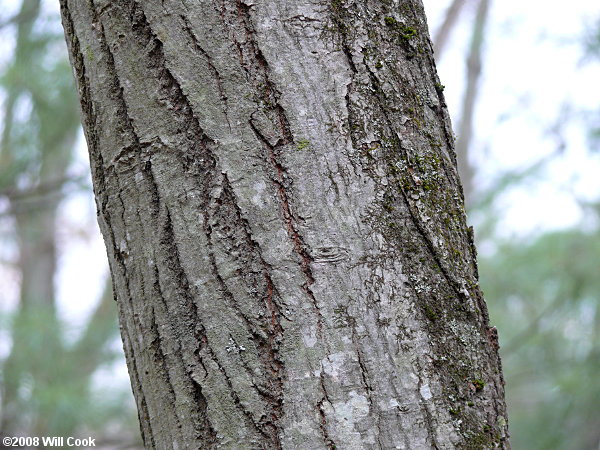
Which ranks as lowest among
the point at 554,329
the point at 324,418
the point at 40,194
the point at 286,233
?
the point at 324,418

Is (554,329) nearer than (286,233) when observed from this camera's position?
No

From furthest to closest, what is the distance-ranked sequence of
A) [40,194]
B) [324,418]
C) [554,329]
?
[554,329]
[40,194]
[324,418]

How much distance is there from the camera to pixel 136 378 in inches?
27.3

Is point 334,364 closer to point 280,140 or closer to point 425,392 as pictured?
point 425,392

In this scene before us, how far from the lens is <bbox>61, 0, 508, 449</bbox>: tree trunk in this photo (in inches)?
23.9

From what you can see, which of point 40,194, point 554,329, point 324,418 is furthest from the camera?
point 554,329

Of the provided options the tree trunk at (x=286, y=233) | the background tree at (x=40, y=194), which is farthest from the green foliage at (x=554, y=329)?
the tree trunk at (x=286, y=233)

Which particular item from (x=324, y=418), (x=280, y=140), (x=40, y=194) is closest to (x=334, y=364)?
(x=324, y=418)

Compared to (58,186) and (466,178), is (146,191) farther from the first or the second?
A: (466,178)

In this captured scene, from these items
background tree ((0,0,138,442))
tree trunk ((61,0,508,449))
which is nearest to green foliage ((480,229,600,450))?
background tree ((0,0,138,442))

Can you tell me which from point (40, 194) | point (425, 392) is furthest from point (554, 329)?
point (425, 392)

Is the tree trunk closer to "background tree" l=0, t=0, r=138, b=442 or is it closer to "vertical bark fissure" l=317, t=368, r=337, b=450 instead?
"vertical bark fissure" l=317, t=368, r=337, b=450

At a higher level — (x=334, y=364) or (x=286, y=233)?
(x=286, y=233)

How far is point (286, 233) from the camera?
621mm
